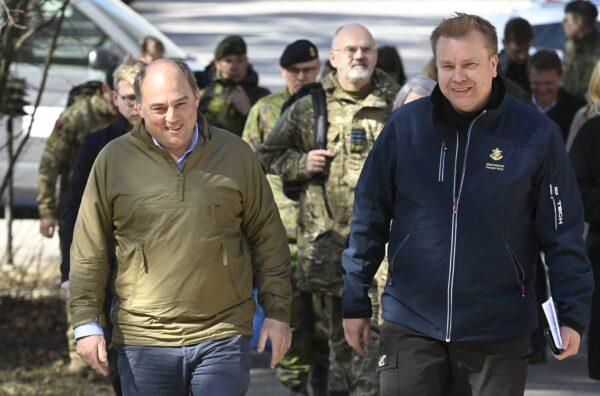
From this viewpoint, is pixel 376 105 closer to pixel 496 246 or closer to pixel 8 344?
pixel 496 246

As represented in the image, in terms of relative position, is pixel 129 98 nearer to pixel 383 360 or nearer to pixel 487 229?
pixel 383 360

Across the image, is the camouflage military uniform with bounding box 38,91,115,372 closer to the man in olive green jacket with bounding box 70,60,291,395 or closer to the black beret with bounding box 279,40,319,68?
the black beret with bounding box 279,40,319,68

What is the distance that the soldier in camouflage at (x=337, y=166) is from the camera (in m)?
7.53

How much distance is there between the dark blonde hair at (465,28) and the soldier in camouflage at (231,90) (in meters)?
4.81

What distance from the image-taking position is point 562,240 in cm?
534

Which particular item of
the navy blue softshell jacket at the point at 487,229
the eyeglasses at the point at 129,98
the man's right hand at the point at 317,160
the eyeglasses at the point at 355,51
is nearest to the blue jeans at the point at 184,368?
the navy blue softshell jacket at the point at 487,229

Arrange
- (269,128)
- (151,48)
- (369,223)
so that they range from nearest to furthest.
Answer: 1. (369,223)
2. (269,128)
3. (151,48)

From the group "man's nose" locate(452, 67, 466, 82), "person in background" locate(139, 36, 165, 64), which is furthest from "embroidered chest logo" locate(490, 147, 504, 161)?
"person in background" locate(139, 36, 165, 64)

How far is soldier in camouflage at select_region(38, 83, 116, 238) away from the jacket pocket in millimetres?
4440

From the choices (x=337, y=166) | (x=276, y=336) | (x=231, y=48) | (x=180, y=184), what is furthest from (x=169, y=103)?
(x=231, y=48)

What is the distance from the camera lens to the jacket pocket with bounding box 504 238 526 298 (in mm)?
5297

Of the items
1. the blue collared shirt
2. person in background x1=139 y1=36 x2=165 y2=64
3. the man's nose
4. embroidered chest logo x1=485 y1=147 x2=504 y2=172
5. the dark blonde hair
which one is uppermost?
the dark blonde hair

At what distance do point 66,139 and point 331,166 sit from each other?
240cm

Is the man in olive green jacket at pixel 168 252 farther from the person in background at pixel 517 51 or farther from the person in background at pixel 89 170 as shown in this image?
the person in background at pixel 517 51
